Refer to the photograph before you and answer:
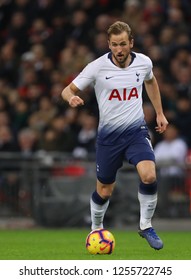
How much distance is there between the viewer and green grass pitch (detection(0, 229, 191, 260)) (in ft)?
39.0

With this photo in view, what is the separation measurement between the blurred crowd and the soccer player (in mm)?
6613

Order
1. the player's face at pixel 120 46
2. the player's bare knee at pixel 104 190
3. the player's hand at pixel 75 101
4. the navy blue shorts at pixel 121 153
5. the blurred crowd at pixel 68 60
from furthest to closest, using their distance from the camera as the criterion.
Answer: the blurred crowd at pixel 68 60 → the player's bare knee at pixel 104 190 → the navy blue shorts at pixel 121 153 → the player's face at pixel 120 46 → the player's hand at pixel 75 101

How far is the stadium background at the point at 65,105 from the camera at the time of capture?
63.2ft

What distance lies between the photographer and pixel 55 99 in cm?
2159

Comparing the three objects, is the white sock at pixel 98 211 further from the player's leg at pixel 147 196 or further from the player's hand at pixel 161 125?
the player's hand at pixel 161 125

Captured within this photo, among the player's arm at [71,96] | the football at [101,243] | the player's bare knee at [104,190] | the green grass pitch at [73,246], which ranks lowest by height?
the green grass pitch at [73,246]

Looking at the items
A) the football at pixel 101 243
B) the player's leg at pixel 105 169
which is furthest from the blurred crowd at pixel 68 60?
the football at pixel 101 243

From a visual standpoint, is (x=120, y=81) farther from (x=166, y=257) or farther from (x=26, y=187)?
(x=26, y=187)

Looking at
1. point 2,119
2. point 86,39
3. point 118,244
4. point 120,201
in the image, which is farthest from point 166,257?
point 86,39

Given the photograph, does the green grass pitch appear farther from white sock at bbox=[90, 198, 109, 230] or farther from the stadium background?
the stadium background

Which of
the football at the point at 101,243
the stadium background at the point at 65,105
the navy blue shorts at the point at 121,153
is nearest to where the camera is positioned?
the football at the point at 101,243

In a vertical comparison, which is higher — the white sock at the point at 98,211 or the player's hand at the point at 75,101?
the player's hand at the point at 75,101

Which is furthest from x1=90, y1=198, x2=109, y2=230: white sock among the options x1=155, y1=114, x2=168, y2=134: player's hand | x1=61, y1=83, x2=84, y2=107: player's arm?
x1=61, y1=83, x2=84, y2=107: player's arm

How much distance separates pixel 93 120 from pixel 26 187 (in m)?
1.76
